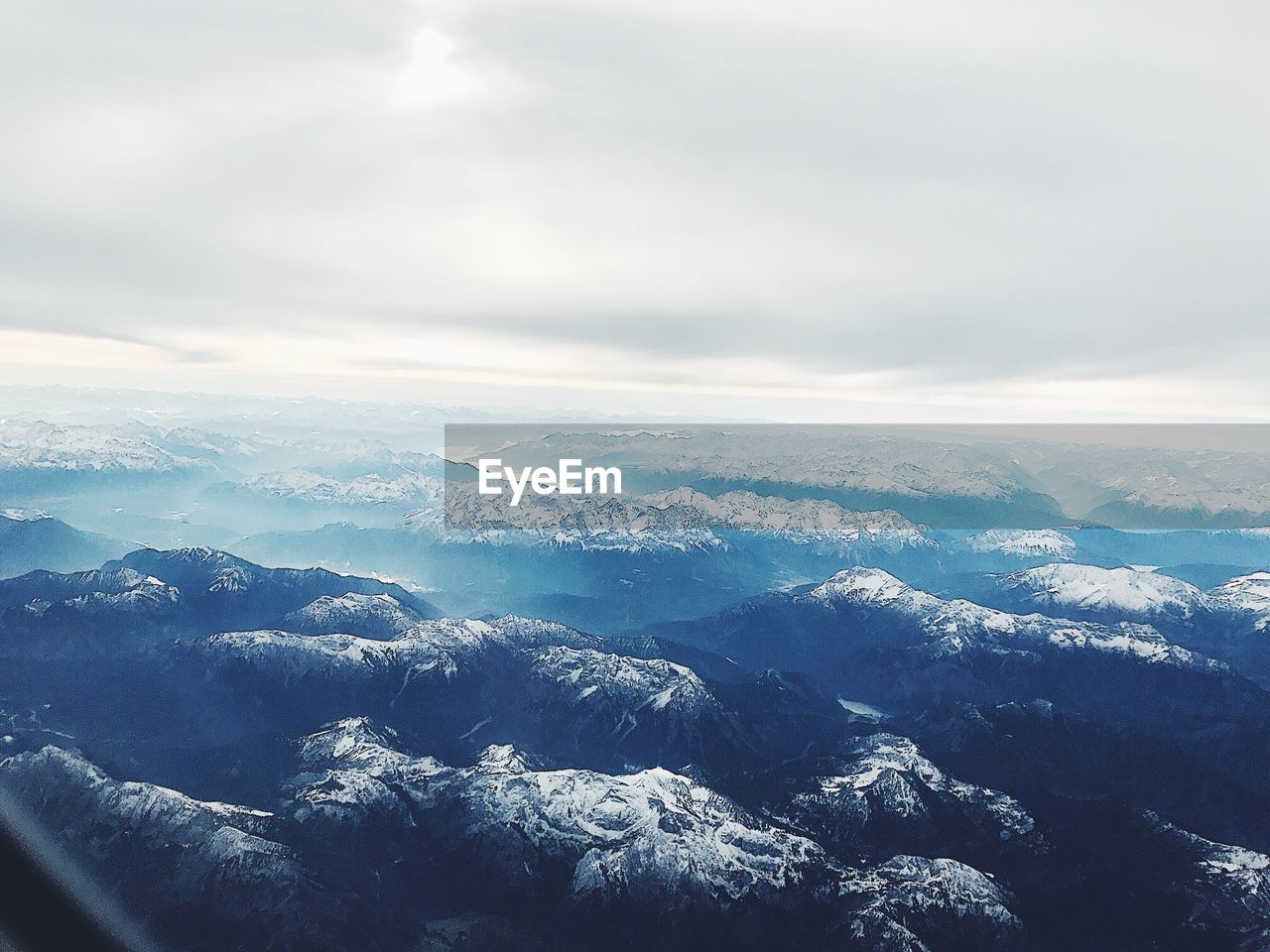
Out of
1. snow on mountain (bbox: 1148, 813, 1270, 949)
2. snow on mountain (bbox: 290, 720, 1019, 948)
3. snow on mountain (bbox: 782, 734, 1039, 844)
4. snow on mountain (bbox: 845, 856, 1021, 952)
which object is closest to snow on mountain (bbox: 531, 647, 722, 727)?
snow on mountain (bbox: 782, 734, 1039, 844)

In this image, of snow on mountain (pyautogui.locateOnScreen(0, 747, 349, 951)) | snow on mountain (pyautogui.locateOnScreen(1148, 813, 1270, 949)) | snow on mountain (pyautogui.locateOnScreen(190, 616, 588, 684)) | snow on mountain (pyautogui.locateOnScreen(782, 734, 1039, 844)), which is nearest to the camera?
snow on mountain (pyautogui.locateOnScreen(0, 747, 349, 951))

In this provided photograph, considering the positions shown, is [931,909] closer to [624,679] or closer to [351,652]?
[624,679]

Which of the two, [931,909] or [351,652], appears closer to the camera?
[931,909]

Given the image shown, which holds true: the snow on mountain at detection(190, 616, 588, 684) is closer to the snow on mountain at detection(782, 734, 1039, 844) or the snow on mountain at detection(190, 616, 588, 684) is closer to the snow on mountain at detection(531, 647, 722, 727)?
the snow on mountain at detection(531, 647, 722, 727)

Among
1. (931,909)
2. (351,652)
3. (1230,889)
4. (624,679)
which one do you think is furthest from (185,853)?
(1230,889)

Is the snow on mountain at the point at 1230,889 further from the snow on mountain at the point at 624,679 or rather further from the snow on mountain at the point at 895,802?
the snow on mountain at the point at 624,679

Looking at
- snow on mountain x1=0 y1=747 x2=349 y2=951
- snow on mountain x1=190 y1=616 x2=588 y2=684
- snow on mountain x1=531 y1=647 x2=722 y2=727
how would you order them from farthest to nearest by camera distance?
1. snow on mountain x1=190 y1=616 x2=588 y2=684
2. snow on mountain x1=531 y1=647 x2=722 y2=727
3. snow on mountain x1=0 y1=747 x2=349 y2=951

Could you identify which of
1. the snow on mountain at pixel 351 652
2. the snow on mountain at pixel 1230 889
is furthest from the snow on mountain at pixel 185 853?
the snow on mountain at pixel 1230 889

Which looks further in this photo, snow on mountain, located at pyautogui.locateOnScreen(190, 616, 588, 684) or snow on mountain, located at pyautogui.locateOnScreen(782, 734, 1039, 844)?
snow on mountain, located at pyautogui.locateOnScreen(190, 616, 588, 684)

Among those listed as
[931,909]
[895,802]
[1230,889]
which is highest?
[1230,889]

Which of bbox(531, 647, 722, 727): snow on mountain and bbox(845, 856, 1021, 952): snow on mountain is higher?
bbox(845, 856, 1021, 952): snow on mountain

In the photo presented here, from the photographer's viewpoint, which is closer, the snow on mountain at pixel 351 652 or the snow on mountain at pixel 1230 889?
the snow on mountain at pixel 1230 889
